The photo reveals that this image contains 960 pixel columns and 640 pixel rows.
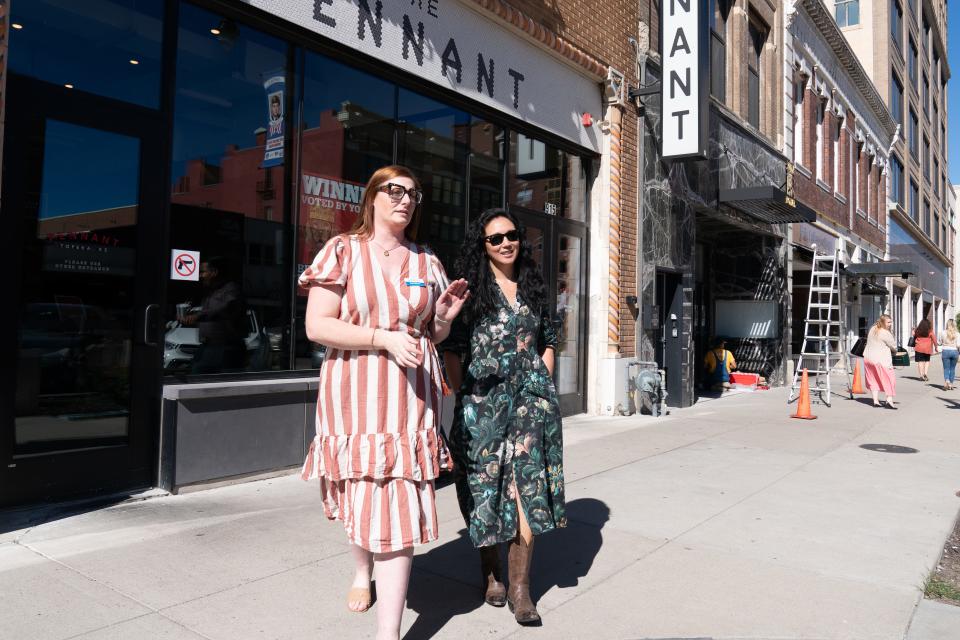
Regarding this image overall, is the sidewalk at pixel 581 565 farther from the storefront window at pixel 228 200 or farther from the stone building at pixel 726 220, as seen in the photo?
the stone building at pixel 726 220

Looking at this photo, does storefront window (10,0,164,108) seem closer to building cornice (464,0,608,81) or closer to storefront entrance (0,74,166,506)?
storefront entrance (0,74,166,506)

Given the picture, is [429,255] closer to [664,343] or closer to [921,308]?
[664,343]

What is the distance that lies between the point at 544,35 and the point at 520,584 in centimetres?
710

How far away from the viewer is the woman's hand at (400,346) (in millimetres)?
2500

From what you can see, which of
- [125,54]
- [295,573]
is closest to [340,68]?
[125,54]

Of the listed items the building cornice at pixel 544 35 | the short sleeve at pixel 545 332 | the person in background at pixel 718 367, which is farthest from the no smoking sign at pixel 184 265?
the person in background at pixel 718 367

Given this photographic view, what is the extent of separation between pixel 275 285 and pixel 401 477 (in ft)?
12.1

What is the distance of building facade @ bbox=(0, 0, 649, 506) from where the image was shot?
459cm

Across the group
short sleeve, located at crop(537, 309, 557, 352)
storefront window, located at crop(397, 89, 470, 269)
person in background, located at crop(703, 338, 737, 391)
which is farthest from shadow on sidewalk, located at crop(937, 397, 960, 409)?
short sleeve, located at crop(537, 309, 557, 352)

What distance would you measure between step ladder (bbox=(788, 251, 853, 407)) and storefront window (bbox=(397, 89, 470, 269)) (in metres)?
7.42

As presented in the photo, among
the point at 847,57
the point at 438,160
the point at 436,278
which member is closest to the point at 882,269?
the point at 847,57

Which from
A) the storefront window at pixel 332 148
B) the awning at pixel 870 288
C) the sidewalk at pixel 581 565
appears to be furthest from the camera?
the awning at pixel 870 288

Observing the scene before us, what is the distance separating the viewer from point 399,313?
2799 mm

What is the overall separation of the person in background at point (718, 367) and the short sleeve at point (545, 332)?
39.9ft
